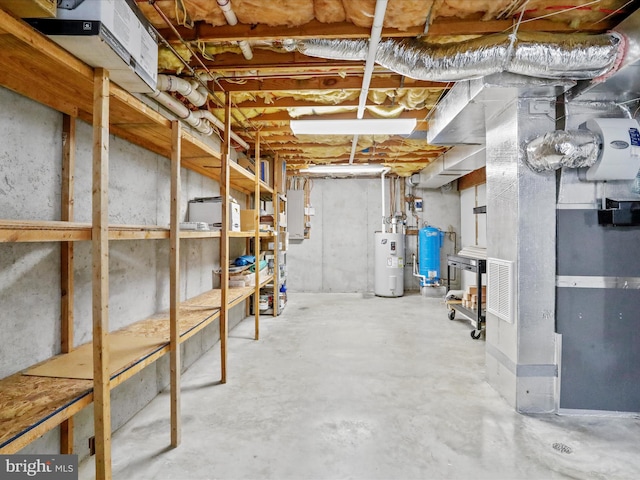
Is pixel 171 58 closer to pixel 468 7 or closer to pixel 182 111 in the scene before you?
pixel 182 111

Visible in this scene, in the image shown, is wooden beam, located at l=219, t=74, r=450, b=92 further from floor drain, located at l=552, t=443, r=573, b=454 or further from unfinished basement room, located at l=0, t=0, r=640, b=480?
floor drain, located at l=552, t=443, r=573, b=454

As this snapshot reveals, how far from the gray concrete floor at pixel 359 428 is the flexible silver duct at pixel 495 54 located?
7.21 feet

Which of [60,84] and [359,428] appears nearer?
[60,84]

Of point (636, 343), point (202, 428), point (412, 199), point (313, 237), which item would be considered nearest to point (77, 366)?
point (202, 428)

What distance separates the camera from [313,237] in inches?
289

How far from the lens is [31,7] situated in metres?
1.04

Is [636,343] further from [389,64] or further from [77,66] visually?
[77,66]

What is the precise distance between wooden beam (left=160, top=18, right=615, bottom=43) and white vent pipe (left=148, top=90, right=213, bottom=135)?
48cm

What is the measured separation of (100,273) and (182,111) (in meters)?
1.73

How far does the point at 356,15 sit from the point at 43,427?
2256 millimetres

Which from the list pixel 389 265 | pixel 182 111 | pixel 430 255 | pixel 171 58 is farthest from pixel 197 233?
pixel 430 255

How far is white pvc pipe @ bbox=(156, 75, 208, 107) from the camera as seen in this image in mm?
2324

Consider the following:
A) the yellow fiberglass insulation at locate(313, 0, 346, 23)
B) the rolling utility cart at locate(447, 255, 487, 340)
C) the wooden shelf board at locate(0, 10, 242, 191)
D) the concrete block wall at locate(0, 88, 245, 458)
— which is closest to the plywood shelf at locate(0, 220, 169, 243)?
the concrete block wall at locate(0, 88, 245, 458)

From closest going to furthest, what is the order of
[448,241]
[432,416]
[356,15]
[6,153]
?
[6,153]
[356,15]
[432,416]
[448,241]
